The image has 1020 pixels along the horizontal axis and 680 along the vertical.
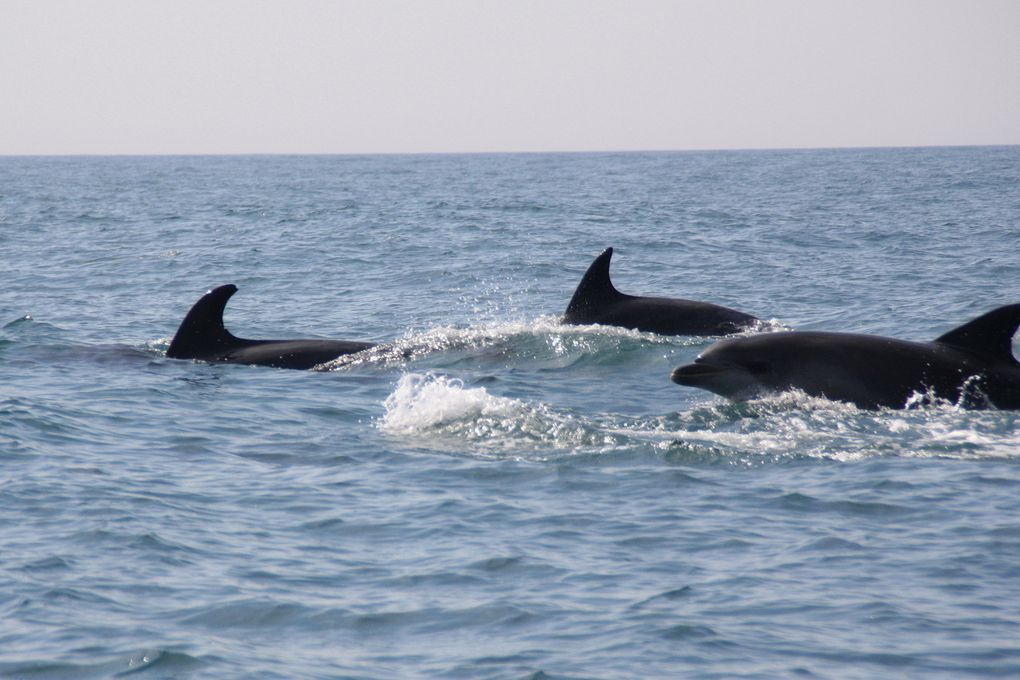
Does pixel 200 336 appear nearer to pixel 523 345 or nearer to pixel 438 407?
pixel 523 345

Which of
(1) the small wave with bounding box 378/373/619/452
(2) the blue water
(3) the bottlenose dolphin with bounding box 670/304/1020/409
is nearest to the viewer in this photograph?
Result: (2) the blue water

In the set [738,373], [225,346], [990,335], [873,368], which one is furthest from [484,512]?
[225,346]

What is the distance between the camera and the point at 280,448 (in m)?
12.4

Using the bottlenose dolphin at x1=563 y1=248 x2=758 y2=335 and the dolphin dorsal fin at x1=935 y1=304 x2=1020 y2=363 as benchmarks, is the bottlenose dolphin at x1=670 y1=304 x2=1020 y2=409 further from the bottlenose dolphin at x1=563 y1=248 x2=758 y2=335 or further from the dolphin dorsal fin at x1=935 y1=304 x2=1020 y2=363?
the bottlenose dolphin at x1=563 y1=248 x2=758 y2=335

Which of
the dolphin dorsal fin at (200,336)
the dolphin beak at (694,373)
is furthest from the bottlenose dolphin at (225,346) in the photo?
the dolphin beak at (694,373)

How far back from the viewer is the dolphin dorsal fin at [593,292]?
18250 mm

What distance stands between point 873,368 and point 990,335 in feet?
3.77

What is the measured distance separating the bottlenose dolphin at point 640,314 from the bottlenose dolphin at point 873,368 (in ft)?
15.8

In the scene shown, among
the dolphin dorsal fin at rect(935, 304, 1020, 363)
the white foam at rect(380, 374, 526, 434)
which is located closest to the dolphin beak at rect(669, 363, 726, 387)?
the white foam at rect(380, 374, 526, 434)

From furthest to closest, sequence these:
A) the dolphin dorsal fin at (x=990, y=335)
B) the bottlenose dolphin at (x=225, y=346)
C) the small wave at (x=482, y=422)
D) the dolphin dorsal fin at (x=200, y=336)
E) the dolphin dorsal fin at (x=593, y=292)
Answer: the dolphin dorsal fin at (x=593, y=292) < the dolphin dorsal fin at (x=200, y=336) < the bottlenose dolphin at (x=225, y=346) < the dolphin dorsal fin at (x=990, y=335) < the small wave at (x=482, y=422)

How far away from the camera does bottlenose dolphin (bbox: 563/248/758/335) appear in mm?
18469

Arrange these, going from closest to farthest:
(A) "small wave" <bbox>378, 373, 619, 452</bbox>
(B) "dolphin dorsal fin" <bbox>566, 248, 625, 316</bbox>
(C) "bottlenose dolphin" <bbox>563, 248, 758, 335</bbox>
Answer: (A) "small wave" <bbox>378, 373, 619, 452</bbox> → (B) "dolphin dorsal fin" <bbox>566, 248, 625, 316</bbox> → (C) "bottlenose dolphin" <bbox>563, 248, 758, 335</bbox>

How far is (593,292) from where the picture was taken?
18516 mm

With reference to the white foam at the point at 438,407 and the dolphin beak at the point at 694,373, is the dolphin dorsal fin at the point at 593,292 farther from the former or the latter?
the dolphin beak at the point at 694,373
